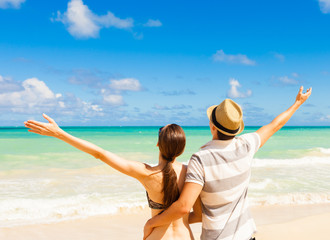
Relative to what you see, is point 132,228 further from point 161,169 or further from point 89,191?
point 161,169

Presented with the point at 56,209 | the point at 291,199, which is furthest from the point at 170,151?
the point at 291,199

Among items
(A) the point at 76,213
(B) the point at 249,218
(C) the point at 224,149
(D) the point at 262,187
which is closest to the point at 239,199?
(B) the point at 249,218

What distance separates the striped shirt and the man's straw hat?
8cm

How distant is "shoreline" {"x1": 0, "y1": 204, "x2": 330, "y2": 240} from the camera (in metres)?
5.01

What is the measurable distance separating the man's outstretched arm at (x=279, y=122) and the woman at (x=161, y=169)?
0.70 m

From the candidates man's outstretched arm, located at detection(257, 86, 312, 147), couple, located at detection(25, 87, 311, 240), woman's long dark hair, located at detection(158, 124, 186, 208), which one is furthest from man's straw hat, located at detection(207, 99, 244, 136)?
man's outstretched arm, located at detection(257, 86, 312, 147)

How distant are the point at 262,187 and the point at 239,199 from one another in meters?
7.34

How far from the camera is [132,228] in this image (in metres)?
5.78

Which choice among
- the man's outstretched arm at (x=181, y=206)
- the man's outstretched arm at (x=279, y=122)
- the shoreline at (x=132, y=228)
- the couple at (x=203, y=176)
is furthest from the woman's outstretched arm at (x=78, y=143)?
the shoreline at (x=132, y=228)

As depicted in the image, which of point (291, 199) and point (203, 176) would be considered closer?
point (203, 176)

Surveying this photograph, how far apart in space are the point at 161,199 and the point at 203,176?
45 cm

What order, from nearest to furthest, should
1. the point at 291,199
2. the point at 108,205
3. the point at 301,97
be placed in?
the point at 301,97, the point at 108,205, the point at 291,199

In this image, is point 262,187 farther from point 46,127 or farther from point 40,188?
point 46,127

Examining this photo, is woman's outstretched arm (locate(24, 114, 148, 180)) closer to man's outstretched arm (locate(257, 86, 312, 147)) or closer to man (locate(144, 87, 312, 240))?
man (locate(144, 87, 312, 240))
